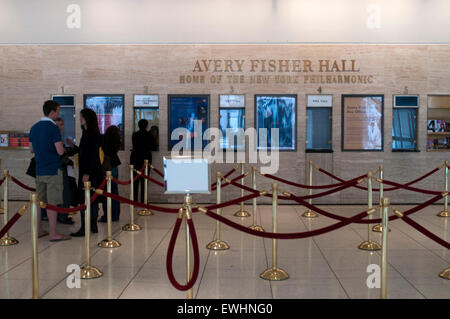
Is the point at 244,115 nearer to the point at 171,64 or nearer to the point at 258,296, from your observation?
the point at 171,64

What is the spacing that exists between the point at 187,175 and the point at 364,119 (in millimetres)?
6737

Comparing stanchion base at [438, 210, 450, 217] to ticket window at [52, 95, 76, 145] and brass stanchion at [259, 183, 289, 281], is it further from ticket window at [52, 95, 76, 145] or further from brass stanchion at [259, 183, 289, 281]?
ticket window at [52, 95, 76, 145]

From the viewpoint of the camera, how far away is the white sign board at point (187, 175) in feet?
16.7

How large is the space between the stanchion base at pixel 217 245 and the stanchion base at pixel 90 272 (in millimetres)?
1746

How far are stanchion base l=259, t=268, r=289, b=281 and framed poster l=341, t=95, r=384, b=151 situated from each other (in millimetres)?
5738

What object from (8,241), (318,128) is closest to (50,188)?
(8,241)

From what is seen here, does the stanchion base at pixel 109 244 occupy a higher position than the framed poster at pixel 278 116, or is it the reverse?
the framed poster at pixel 278 116

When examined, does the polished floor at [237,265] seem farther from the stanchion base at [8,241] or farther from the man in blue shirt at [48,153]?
the man in blue shirt at [48,153]

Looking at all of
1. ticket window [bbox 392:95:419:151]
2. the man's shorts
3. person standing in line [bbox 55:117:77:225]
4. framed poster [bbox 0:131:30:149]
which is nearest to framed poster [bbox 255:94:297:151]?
ticket window [bbox 392:95:419:151]

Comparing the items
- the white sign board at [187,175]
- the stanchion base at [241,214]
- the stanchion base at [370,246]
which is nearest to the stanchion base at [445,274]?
the stanchion base at [370,246]

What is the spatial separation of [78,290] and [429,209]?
7809 millimetres

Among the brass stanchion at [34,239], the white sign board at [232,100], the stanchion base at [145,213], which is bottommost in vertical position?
the stanchion base at [145,213]

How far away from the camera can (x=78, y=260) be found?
20.7 ft

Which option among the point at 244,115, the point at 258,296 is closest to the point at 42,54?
the point at 244,115
